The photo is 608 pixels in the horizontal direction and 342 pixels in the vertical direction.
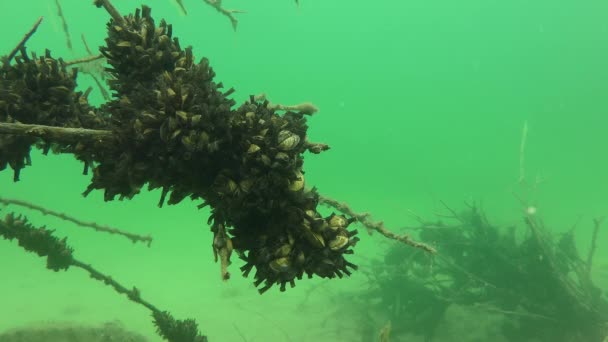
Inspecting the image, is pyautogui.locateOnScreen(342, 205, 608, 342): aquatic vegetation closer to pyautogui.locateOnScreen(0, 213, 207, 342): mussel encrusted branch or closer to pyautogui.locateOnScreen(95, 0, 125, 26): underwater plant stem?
pyautogui.locateOnScreen(0, 213, 207, 342): mussel encrusted branch

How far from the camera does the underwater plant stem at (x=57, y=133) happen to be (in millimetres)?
1370

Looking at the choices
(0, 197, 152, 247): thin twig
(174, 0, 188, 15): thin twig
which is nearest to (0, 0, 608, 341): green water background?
(174, 0, 188, 15): thin twig

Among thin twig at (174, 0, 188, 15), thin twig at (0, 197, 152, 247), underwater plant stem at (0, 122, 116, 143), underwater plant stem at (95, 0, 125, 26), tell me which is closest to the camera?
underwater plant stem at (0, 122, 116, 143)

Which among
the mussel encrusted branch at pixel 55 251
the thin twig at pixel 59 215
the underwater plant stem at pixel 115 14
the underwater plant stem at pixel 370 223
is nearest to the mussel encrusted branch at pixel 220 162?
the underwater plant stem at pixel 115 14

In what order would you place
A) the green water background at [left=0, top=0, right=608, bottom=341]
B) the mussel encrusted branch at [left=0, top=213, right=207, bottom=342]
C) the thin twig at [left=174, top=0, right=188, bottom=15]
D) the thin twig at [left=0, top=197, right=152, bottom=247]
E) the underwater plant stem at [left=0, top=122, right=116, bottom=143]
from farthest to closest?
the green water background at [left=0, top=0, right=608, bottom=341]
the thin twig at [left=174, top=0, right=188, bottom=15]
the thin twig at [left=0, top=197, right=152, bottom=247]
the mussel encrusted branch at [left=0, top=213, right=207, bottom=342]
the underwater plant stem at [left=0, top=122, right=116, bottom=143]

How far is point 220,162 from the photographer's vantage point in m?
1.57

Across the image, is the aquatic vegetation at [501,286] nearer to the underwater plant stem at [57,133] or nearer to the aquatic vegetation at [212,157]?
the aquatic vegetation at [212,157]

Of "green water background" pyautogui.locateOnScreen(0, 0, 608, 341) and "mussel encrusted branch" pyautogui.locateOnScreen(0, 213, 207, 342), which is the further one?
"green water background" pyautogui.locateOnScreen(0, 0, 608, 341)

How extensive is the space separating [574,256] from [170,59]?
9.66 metres

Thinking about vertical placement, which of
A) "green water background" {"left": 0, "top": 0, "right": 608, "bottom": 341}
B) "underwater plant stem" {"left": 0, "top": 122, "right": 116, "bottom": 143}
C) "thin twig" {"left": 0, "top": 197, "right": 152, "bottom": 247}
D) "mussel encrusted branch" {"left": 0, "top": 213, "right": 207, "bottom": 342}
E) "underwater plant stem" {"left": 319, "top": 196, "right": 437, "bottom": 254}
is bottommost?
"mussel encrusted branch" {"left": 0, "top": 213, "right": 207, "bottom": 342}

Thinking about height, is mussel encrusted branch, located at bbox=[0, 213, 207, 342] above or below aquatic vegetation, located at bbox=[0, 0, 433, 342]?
below

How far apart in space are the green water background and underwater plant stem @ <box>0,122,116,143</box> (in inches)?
45.2

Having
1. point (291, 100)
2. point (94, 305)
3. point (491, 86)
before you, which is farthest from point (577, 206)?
point (291, 100)

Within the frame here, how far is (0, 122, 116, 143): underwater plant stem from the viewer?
1.37 meters
